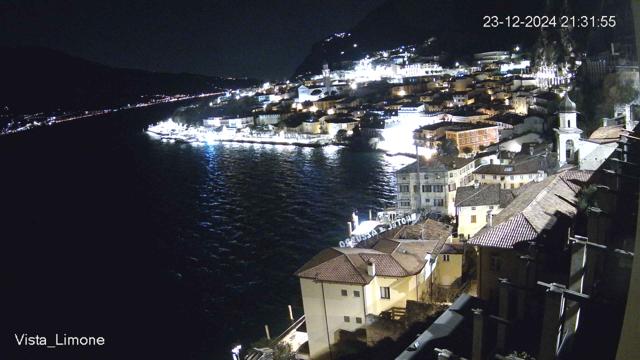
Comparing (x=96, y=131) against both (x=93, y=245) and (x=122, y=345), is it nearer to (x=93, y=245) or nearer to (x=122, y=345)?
(x=93, y=245)

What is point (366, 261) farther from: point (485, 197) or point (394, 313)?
point (485, 197)

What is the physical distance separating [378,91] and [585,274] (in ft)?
180

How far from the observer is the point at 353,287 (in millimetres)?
9422

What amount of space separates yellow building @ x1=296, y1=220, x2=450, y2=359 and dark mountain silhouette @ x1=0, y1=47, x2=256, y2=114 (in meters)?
88.8

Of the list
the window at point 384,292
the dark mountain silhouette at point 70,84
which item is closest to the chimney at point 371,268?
the window at point 384,292

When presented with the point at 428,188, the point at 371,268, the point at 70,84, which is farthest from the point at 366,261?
the point at 70,84

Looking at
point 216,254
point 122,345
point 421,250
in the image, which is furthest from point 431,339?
point 216,254

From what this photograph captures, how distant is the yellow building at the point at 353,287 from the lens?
374 inches

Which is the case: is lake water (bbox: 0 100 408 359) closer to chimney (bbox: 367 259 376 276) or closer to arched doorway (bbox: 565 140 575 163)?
chimney (bbox: 367 259 376 276)

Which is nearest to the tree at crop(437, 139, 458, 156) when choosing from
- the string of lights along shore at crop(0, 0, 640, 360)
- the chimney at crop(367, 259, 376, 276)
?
the string of lights along shore at crop(0, 0, 640, 360)

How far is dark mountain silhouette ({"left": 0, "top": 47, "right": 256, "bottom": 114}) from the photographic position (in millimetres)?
96688

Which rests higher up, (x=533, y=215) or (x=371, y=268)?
(x=533, y=215)

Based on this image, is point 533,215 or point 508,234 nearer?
point 508,234

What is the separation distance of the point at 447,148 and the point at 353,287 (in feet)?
70.6
